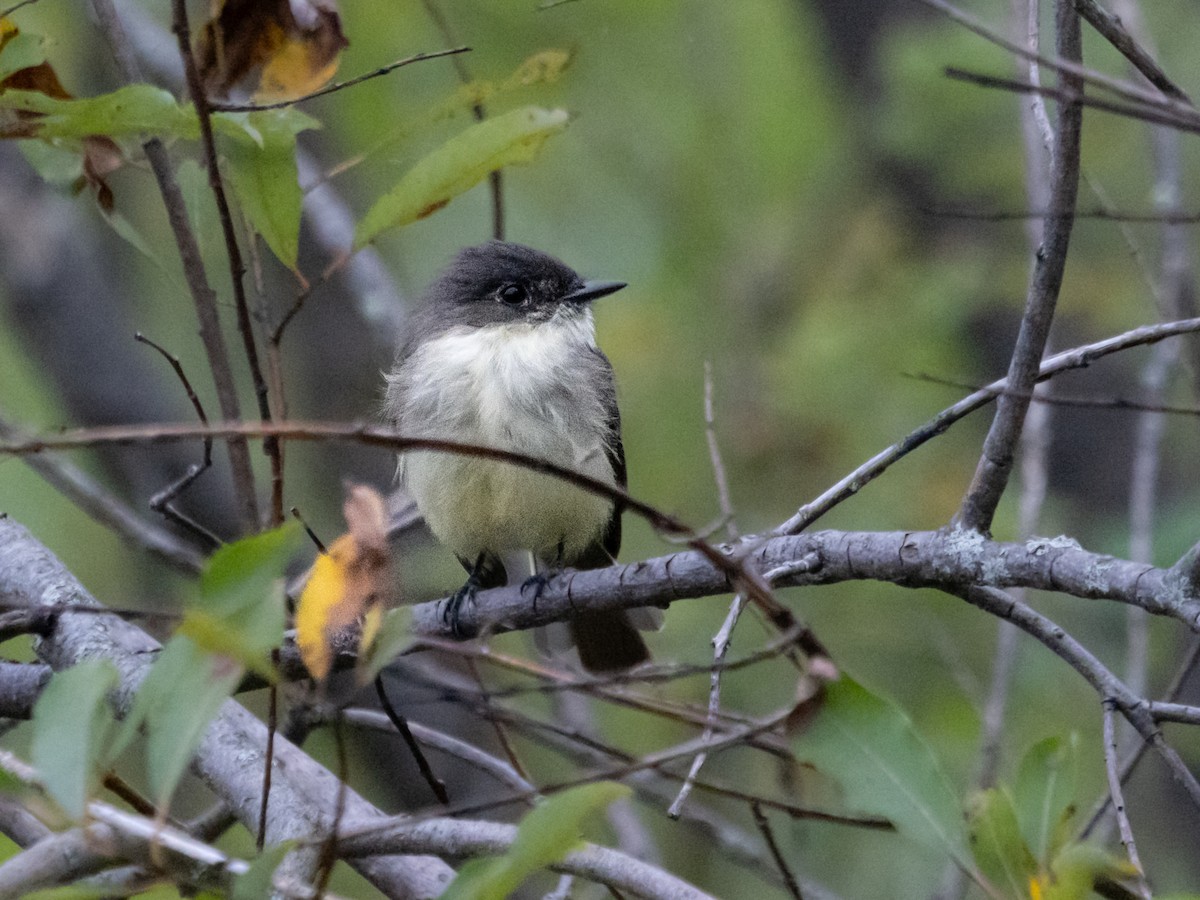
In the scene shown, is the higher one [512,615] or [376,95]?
[376,95]

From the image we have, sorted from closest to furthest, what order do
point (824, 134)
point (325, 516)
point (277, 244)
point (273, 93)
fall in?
point (277, 244) → point (273, 93) → point (325, 516) → point (824, 134)

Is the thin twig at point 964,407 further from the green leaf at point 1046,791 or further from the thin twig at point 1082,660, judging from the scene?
the green leaf at point 1046,791

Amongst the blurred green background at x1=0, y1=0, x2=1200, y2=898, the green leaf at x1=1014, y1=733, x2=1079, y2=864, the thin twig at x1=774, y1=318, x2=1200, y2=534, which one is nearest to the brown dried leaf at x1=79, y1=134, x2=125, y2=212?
the thin twig at x1=774, y1=318, x2=1200, y2=534

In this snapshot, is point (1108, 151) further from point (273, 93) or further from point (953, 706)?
point (273, 93)

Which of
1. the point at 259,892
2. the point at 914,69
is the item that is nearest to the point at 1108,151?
the point at 914,69

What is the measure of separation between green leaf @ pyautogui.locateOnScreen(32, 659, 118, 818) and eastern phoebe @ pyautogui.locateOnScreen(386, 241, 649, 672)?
203 centimetres

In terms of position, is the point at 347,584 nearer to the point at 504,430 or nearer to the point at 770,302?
the point at 504,430

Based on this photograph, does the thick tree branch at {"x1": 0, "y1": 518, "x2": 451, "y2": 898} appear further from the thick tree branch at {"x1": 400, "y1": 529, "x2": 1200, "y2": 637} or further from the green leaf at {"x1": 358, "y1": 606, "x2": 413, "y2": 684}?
the green leaf at {"x1": 358, "y1": 606, "x2": 413, "y2": 684}

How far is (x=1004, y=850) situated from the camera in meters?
1.94

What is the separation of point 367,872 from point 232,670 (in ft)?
4.23

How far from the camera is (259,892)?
192 cm

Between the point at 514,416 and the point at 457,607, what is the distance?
22.6 inches

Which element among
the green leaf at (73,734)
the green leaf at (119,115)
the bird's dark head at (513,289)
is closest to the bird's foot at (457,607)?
the bird's dark head at (513,289)

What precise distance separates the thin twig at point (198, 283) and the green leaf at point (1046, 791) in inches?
61.6
